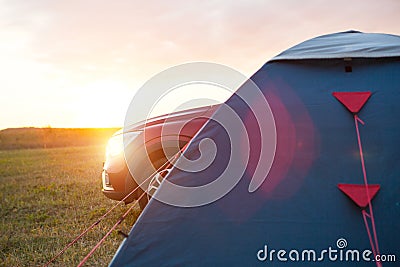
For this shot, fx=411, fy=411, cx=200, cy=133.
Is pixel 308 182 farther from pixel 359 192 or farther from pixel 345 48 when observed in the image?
pixel 345 48

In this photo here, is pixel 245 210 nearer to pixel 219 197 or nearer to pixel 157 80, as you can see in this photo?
pixel 219 197

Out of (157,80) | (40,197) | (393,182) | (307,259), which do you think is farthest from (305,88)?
(40,197)

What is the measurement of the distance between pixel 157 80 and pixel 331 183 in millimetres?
2187

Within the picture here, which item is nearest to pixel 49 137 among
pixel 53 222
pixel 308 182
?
pixel 53 222

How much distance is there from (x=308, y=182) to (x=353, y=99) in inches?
26.6

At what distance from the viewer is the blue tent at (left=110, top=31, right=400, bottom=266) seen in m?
2.89

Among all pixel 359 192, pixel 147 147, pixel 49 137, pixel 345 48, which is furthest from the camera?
pixel 49 137

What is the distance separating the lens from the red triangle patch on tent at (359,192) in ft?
9.42

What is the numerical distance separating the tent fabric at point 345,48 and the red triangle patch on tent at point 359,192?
3.06ft

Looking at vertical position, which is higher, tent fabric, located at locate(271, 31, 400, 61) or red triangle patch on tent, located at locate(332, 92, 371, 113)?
tent fabric, located at locate(271, 31, 400, 61)

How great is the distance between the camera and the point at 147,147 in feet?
14.5

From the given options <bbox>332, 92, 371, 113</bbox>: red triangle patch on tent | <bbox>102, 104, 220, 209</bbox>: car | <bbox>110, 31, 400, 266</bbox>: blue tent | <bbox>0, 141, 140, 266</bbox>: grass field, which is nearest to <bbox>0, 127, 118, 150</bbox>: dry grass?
<bbox>0, 141, 140, 266</bbox>: grass field

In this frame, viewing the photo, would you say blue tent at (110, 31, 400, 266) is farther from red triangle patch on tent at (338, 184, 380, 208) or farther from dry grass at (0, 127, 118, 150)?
dry grass at (0, 127, 118, 150)

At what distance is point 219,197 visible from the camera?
3010mm
